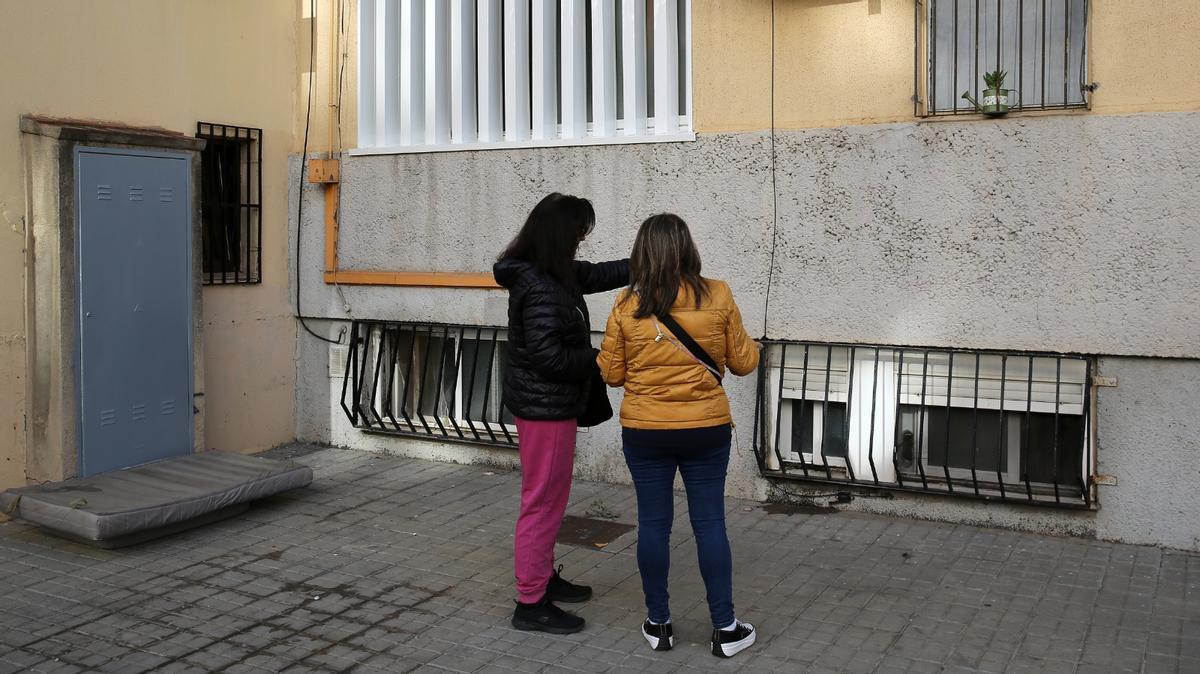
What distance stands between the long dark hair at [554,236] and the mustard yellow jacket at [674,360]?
37 cm

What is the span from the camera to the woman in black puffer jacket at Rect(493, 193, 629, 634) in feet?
16.6

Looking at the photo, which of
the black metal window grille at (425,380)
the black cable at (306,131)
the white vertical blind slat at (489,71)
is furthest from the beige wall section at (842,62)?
the black cable at (306,131)

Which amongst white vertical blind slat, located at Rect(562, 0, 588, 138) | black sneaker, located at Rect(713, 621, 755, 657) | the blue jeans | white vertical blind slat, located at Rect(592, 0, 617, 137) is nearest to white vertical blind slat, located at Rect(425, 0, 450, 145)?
white vertical blind slat, located at Rect(562, 0, 588, 138)

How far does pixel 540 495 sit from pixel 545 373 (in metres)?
0.55

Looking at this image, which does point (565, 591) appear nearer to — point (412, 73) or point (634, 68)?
point (634, 68)

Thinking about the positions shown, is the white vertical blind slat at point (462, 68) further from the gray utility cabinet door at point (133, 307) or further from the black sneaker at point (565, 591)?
the black sneaker at point (565, 591)

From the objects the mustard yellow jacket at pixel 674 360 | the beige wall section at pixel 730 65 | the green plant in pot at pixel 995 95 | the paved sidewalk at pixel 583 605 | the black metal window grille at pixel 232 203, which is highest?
the beige wall section at pixel 730 65

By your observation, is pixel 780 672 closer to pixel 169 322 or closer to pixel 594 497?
pixel 594 497

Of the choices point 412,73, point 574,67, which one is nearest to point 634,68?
point 574,67

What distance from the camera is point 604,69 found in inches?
314

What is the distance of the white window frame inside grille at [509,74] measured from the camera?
25.7 feet

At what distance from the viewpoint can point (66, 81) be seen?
743 centimetres

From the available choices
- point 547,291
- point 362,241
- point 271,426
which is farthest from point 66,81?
point 547,291

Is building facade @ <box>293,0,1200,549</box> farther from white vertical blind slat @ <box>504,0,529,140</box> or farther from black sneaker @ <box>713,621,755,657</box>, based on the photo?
black sneaker @ <box>713,621,755,657</box>
